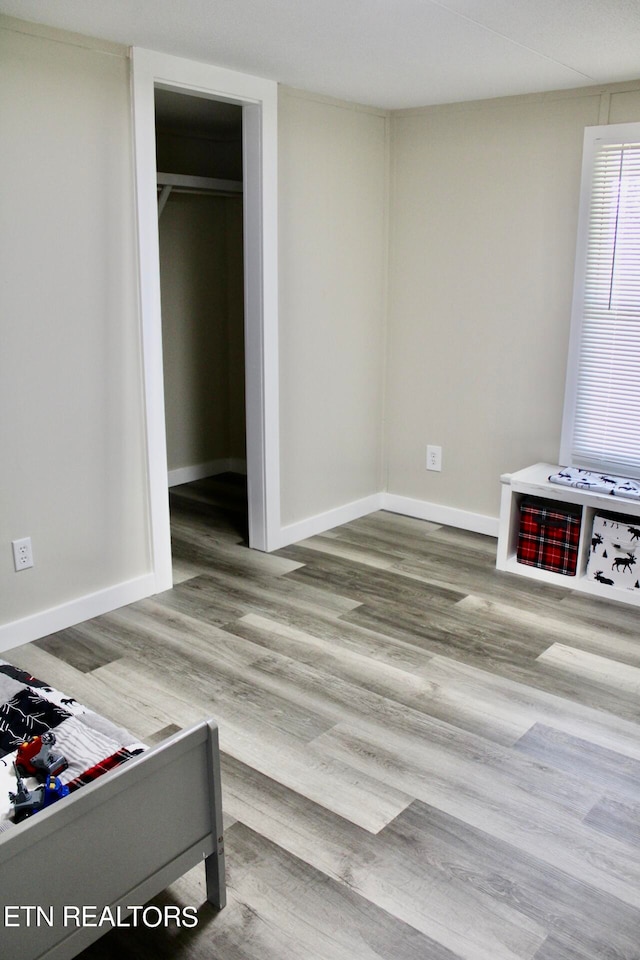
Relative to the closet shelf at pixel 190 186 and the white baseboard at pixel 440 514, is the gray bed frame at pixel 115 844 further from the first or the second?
the closet shelf at pixel 190 186

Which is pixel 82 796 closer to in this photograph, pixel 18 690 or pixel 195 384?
pixel 18 690

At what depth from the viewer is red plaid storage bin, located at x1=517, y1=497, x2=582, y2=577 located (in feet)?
12.2

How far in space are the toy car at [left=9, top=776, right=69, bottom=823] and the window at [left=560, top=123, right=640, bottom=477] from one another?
3.06m

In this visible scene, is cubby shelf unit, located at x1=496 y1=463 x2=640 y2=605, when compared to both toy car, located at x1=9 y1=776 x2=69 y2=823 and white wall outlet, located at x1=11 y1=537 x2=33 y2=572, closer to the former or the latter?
white wall outlet, located at x1=11 y1=537 x2=33 y2=572

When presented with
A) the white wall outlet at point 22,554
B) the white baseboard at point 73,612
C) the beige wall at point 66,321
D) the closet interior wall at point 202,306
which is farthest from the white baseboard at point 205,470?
the white wall outlet at point 22,554

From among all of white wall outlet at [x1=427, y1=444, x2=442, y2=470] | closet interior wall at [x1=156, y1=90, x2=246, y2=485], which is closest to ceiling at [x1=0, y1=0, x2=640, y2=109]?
closet interior wall at [x1=156, y1=90, x2=246, y2=485]

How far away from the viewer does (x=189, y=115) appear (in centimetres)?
445

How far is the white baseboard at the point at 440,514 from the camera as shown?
447 centimetres

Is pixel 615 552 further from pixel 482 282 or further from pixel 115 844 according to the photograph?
pixel 115 844

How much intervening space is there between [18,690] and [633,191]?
324 cm

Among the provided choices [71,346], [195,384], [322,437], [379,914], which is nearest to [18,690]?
[379,914]

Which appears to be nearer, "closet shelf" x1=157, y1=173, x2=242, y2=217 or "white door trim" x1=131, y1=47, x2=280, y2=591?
"white door trim" x1=131, y1=47, x2=280, y2=591

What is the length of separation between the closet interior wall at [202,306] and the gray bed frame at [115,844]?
3.74 metres

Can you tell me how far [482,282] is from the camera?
13.9 feet
